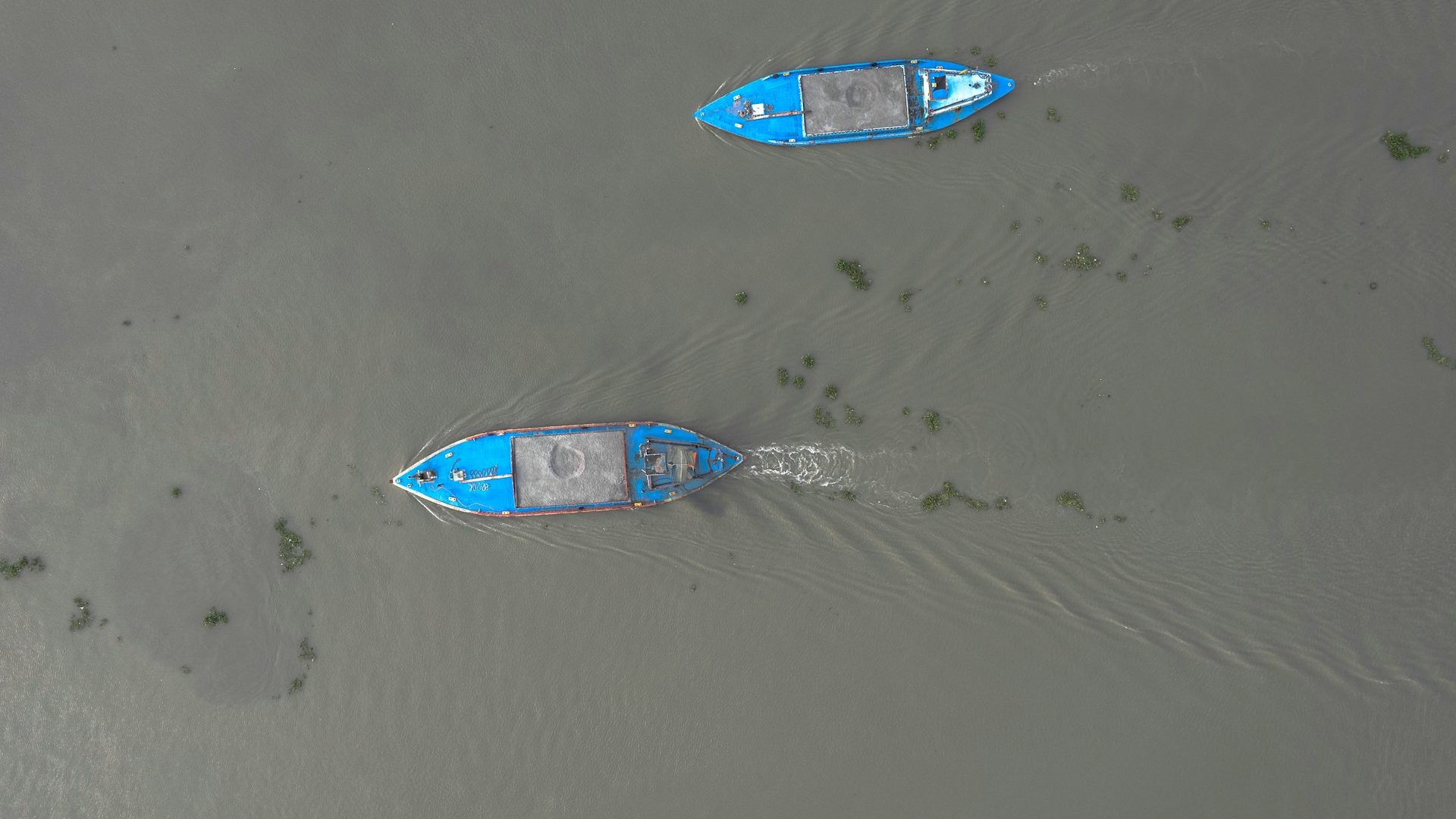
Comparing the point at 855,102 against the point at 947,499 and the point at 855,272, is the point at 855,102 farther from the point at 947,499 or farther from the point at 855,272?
the point at 947,499

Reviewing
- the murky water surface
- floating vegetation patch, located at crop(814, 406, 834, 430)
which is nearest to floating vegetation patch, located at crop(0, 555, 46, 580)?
the murky water surface

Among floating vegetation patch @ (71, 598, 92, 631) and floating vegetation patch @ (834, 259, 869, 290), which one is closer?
floating vegetation patch @ (71, 598, 92, 631)

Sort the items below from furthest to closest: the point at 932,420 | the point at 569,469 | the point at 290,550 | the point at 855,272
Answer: the point at 855,272 → the point at 932,420 → the point at 290,550 → the point at 569,469

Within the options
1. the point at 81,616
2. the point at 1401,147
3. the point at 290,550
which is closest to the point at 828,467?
the point at 290,550

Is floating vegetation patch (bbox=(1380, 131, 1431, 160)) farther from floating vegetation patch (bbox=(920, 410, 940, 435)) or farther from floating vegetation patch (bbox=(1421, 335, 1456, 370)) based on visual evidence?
floating vegetation patch (bbox=(920, 410, 940, 435))

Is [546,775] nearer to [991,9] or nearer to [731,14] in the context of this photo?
[731,14]
